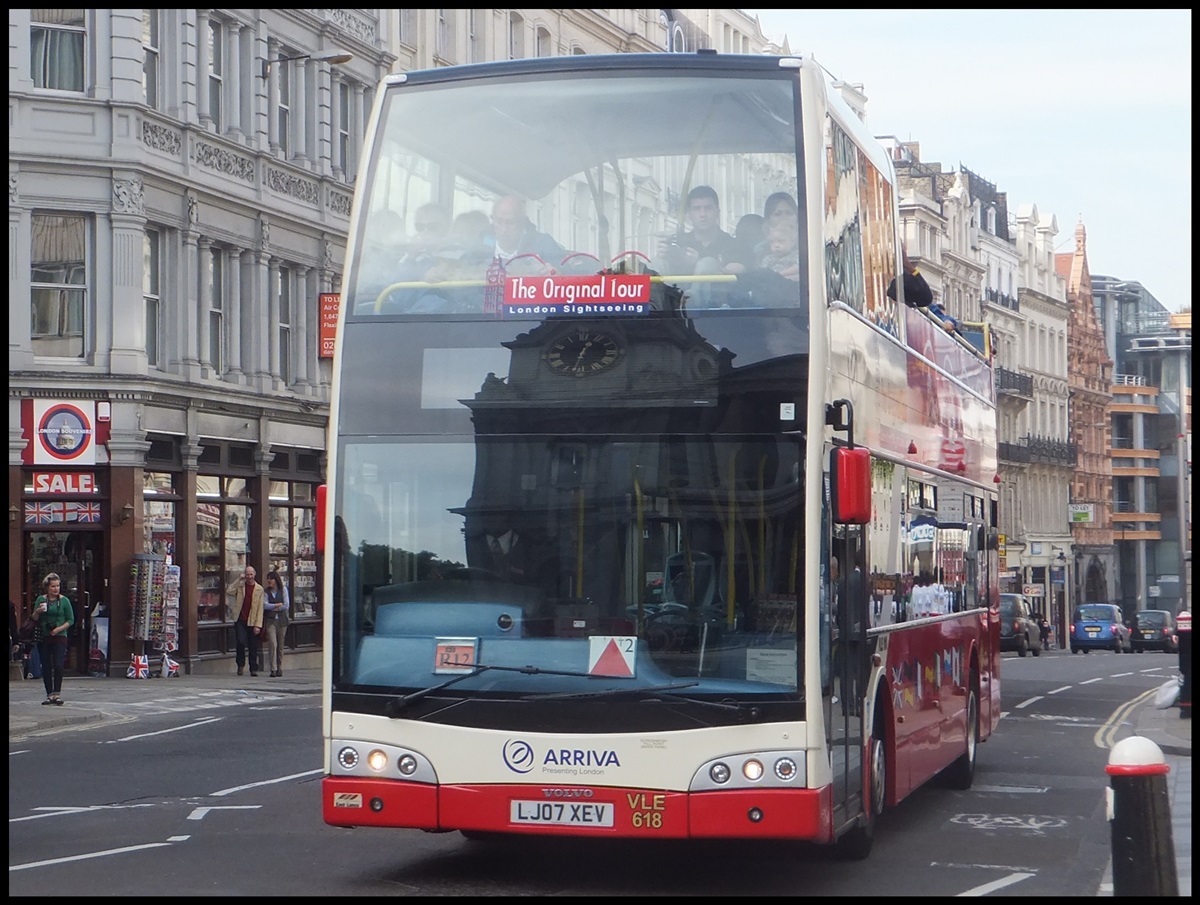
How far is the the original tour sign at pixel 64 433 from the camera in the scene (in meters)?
35.6

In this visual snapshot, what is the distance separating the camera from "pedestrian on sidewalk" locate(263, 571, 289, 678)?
121 feet

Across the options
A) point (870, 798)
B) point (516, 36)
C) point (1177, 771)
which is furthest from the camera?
point (516, 36)

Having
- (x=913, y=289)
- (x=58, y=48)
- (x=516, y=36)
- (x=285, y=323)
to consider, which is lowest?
(x=913, y=289)

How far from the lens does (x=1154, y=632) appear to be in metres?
70.9

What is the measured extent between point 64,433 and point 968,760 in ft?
73.1

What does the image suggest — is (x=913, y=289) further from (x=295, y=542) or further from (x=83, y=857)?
(x=295, y=542)

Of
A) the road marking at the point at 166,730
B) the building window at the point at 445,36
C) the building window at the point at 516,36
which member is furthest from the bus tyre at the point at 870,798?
the building window at the point at 516,36

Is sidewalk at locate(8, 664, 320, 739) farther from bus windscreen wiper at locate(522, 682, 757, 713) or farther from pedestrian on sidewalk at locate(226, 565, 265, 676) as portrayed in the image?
bus windscreen wiper at locate(522, 682, 757, 713)

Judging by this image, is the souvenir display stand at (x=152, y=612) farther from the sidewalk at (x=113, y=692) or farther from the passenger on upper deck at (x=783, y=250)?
the passenger on upper deck at (x=783, y=250)

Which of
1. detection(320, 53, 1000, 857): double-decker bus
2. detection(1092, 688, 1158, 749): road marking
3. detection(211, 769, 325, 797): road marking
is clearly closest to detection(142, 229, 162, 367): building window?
detection(1092, 688, 1158, 749): road marking

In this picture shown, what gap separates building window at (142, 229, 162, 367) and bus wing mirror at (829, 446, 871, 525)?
28169 mm

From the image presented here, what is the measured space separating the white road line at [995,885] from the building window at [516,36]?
44.4m

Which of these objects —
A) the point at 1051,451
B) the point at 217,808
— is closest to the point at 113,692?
the point at 217,808

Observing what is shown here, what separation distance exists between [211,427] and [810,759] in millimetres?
30152
